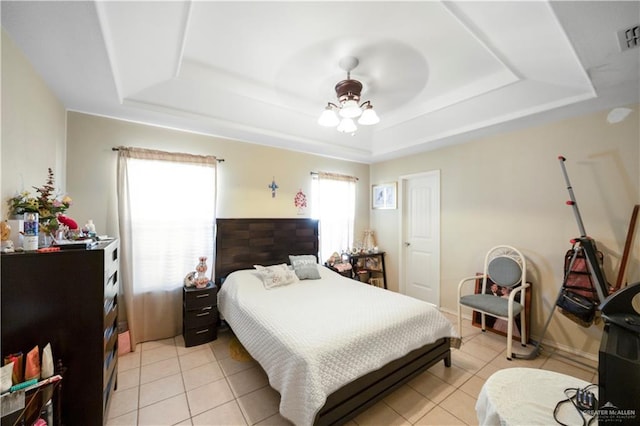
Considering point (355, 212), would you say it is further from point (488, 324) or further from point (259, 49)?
point (259, 49)

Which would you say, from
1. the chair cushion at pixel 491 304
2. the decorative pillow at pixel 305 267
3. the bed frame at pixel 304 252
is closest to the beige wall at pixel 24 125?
the bed frame at pixel 304 252

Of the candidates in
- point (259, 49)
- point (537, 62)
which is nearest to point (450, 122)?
point (537, 62)

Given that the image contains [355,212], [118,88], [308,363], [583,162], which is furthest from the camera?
[355,212]

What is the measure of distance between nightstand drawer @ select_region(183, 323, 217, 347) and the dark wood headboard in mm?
549

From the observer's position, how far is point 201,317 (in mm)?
2748

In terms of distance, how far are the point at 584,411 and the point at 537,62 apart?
2.32 metres

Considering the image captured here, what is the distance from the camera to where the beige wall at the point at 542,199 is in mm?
2336

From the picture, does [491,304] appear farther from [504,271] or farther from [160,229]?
[160,229]

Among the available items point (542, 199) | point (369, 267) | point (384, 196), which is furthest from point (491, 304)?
point (384, 196)

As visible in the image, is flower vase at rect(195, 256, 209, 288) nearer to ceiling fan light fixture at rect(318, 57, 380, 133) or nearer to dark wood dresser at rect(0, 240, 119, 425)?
dark wood dresser at rect(0, 240, 119, 425)

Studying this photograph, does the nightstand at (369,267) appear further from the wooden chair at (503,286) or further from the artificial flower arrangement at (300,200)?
the wooden chair at (503,286)

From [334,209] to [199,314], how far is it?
2493 millimetres

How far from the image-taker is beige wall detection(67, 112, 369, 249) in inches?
98.7

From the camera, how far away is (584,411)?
3.30 feet
